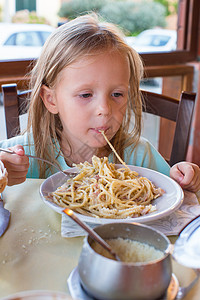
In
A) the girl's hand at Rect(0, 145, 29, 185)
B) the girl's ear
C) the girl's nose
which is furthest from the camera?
the girl's ear

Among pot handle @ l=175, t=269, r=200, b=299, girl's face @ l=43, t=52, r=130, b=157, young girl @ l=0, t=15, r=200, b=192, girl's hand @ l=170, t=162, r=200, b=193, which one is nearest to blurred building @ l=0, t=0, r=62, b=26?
young girl @ l=0, t=15, r=200, b=192

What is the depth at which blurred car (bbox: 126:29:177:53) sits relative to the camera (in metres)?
2.95

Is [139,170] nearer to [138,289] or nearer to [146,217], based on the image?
[146,217]

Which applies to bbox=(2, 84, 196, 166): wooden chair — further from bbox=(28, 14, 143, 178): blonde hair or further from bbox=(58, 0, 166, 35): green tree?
bbox=(58, 0, 166, 35): green tree

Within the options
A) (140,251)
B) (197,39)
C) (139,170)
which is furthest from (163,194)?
(197,39)

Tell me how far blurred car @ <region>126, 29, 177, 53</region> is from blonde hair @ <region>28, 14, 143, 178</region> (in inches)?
56.6

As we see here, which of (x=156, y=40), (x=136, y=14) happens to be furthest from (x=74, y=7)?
(x=156, y=40)

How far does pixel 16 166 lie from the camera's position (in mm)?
1063

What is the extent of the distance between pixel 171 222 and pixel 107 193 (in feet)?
0.66

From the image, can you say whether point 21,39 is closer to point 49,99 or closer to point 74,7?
point 74,7

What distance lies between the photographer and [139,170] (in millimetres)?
1142

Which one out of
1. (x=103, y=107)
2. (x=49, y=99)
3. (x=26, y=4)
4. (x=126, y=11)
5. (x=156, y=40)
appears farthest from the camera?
(x=156, y=40)

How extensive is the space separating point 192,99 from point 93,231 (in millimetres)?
1093

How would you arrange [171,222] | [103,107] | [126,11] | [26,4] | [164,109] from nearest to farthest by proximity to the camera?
[171,222], [103,107], [164,109], [26,4], [126,11]
